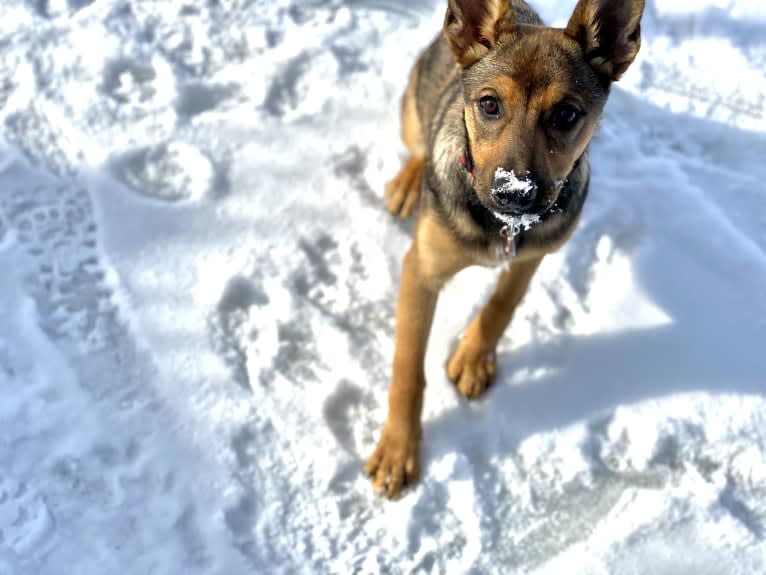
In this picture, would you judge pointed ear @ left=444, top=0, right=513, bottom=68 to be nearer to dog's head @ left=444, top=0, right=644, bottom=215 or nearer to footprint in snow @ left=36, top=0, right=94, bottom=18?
dog's head @ left=444, top=0, right=644, bottom=215

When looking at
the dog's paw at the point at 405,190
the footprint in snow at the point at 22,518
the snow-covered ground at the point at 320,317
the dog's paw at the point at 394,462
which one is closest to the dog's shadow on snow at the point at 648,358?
the snow-covered ground at the point at 320,317

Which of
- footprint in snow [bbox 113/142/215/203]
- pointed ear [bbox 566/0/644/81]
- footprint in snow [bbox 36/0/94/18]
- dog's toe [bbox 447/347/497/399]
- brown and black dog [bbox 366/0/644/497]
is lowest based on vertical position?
dog's toe [bbox 447/347/497/399]

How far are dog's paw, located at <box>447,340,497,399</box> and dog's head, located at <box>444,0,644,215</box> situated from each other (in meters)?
1.17

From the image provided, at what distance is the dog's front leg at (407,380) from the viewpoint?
326 cm

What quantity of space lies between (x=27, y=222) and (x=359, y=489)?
2213 millimetres

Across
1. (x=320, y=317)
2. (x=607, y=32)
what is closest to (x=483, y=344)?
(x=320, y=317)

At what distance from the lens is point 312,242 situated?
4074mm

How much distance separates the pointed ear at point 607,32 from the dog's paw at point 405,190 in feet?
5.22

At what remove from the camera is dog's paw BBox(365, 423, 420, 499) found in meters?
3.39

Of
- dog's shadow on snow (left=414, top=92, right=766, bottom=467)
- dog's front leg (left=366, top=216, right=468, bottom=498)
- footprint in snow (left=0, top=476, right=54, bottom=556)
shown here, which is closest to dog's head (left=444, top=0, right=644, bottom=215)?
dog's front leg (left=366, top=216, right=468, bottom=498)

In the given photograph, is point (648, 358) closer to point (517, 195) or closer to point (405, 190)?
point (405, 190)

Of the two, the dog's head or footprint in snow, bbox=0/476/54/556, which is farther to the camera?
footprint in snow, bbox=0/476/54/556

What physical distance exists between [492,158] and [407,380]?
121cm

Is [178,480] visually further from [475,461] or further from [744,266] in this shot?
[744,266]
